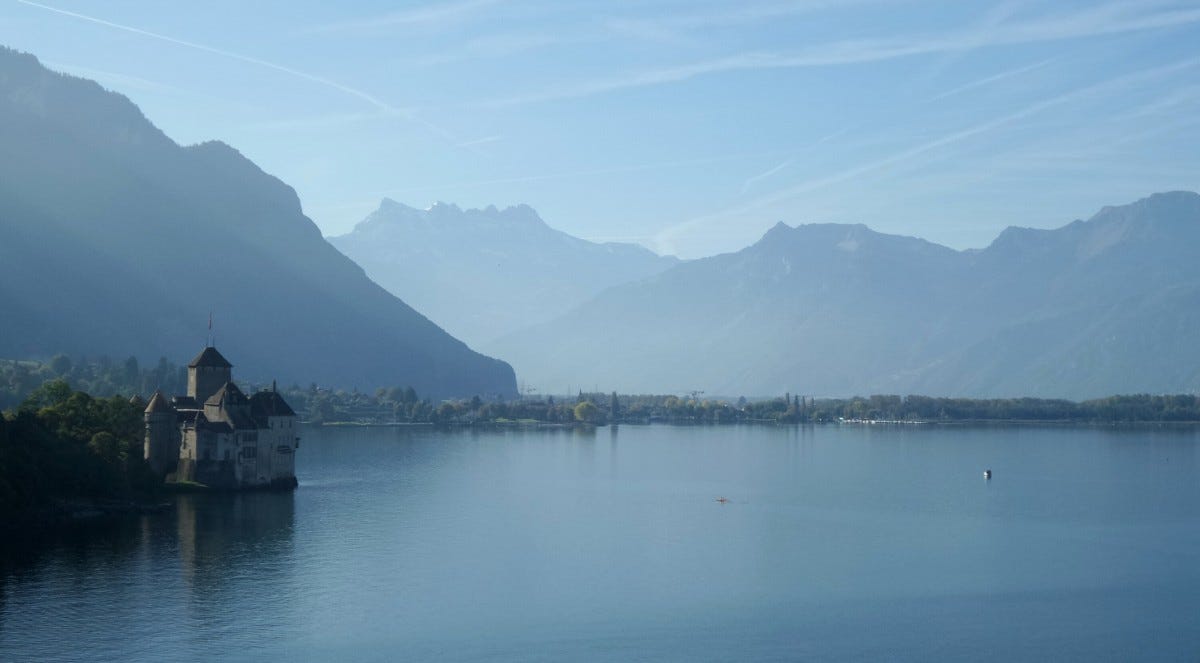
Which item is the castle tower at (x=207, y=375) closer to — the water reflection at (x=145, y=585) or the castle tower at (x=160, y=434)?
the castle tower at (x=160, y=434)

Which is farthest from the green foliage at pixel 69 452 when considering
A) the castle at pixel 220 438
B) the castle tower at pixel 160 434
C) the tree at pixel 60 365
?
the tree at pixel 60 365

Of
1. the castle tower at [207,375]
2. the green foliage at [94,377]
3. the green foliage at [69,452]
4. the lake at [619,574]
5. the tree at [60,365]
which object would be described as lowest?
the lake at [619,574]

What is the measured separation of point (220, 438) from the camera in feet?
277

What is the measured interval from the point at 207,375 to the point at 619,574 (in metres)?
41.8

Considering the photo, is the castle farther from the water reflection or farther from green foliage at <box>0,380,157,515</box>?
the water reflection

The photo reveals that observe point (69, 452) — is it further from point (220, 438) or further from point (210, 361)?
point (210, 361)

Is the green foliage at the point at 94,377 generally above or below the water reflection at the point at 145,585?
above

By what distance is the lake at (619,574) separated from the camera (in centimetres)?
4647

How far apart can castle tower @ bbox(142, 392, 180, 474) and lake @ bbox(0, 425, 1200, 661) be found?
479 centimetres

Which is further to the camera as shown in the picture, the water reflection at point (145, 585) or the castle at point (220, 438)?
the castle at point (220, 438)

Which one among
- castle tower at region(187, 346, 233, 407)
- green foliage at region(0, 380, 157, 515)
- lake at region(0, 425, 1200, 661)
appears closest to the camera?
lake at region(0, 425, 1200, 661)

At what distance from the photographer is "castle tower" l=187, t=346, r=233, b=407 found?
89.1m

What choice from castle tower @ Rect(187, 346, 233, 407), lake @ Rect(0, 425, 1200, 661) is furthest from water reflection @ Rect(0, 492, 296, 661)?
castle tower @ Rect(187, 346, 233, 407)

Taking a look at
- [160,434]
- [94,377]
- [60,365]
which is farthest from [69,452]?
[60,365]
